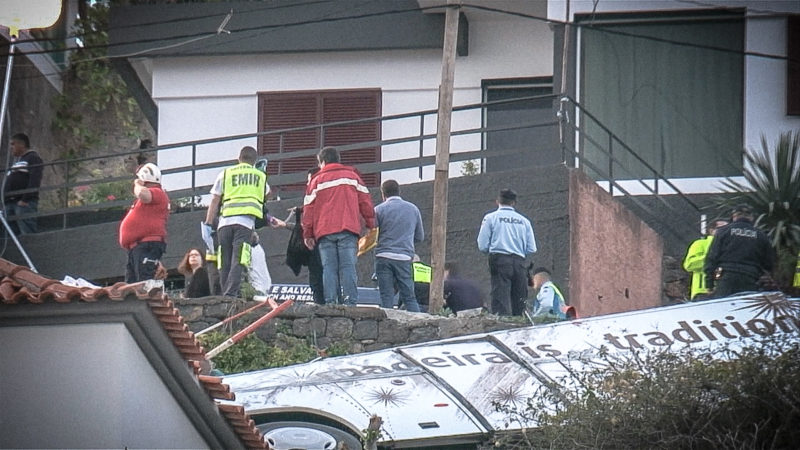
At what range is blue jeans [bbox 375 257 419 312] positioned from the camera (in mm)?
17469

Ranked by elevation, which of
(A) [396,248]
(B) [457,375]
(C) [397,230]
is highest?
(C) [397,230]

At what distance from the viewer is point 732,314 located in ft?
52.3

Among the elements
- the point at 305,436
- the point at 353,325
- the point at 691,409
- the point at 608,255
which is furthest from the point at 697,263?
the point at 691,409

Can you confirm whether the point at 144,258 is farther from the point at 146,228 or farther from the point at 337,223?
the point at 337,223

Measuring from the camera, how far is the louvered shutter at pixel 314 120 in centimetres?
2509

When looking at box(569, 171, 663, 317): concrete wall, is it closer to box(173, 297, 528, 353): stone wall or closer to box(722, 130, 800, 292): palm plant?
box(722, 130, 800, 292): palm plant

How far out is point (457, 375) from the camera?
15344 millimetres

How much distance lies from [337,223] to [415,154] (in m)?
7.38

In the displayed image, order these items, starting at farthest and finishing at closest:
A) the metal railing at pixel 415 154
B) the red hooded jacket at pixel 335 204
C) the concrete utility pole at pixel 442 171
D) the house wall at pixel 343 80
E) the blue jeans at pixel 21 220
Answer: the house wall at pixel 343 80 < the blue jeans at pixel 21 220 < the metal railing at pixel 415 154 < the concrete utility pole at pixel 442 171 < the red hooded jacket at pixel 335 204

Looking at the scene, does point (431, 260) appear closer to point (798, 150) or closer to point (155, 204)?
point (155, 204)

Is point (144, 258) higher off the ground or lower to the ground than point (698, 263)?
higher

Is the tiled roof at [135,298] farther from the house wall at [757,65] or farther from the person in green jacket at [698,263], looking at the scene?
the house wall at [757,65]

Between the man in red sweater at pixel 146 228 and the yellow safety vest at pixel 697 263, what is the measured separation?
6.05 metres

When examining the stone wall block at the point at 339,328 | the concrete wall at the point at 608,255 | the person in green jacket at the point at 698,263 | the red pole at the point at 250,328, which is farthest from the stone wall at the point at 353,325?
the concrete wall at the point at 608,255
